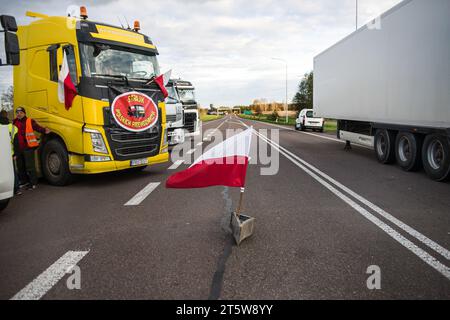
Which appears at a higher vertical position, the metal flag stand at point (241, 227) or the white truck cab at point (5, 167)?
the white truck cab at point (5, 167)

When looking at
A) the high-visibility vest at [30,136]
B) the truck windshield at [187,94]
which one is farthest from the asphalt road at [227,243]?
the truck windshield at [187,94]

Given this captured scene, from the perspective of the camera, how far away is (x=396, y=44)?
9.12m

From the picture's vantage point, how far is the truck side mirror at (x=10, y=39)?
5055mm

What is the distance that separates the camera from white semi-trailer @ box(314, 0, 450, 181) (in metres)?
7.44

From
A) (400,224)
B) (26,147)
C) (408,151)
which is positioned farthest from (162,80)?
(408,151)

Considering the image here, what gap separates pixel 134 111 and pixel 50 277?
16.3 feet

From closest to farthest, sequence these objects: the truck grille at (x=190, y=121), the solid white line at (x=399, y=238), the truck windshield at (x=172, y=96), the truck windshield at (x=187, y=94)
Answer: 1. the solid white line at (x=399, y=238)
2. the truck windshield at (x=172, y=96)
3. the truck grille at (x=190, y=121)
4. the truck windshield at (x=187, y=94)

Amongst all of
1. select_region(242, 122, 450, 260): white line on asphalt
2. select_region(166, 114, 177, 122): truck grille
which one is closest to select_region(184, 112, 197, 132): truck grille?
select_region(166, 114, 177, 122): truck grille

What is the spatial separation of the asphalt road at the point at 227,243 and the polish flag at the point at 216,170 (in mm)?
765

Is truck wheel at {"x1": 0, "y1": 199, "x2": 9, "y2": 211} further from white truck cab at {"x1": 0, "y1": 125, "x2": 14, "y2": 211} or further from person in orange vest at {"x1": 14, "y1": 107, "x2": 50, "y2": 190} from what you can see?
person in orange vest at {"x1": 14, "y1": 107, "x2": 50, "y2": 190}

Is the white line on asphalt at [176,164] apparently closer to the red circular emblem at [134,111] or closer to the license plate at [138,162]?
the license plate at [138,162]

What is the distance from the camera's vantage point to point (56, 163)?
7.74 meters

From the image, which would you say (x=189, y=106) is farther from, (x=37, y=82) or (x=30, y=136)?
(x=30, y=136)
